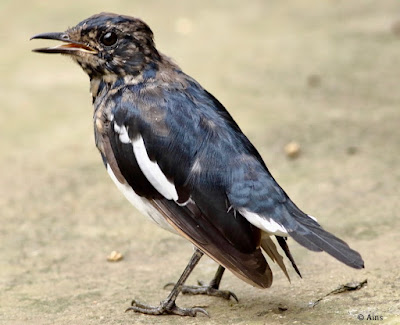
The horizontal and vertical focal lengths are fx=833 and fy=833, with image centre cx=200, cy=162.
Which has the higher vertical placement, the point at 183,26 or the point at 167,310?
the point at 183,26

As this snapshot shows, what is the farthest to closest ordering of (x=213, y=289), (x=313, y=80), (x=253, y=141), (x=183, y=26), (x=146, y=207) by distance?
(x=183, y=26), (x=313, y=80), (x=253, y=141), (x=213, y=289), (x=146, y=207)

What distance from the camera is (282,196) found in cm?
439

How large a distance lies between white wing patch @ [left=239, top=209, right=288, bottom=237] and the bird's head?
1220 millimetres

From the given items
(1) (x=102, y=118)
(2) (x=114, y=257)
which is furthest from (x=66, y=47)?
(2) (x=114, y=257)

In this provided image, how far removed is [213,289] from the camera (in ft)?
16.2

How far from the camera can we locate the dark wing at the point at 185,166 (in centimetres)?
427

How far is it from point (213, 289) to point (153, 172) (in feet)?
2.88

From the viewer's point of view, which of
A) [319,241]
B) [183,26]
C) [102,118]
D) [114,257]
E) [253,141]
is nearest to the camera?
[319,241]

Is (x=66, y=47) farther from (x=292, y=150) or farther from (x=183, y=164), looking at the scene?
(x=292, y=150)

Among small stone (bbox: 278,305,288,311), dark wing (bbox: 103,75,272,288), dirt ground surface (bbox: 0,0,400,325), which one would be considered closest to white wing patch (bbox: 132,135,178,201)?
dark wing (bbox: 103,75,272,288)

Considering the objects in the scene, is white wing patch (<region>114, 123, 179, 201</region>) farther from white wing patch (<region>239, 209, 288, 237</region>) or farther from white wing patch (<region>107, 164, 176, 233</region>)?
white wing patch (<region>239, 209, 288, 237</region>)

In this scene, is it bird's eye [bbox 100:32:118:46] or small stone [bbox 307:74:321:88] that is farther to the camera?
small stone [bbox 307:74:321:88]

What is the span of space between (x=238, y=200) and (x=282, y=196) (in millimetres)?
253

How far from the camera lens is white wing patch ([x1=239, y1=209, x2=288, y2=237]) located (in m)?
4.21
